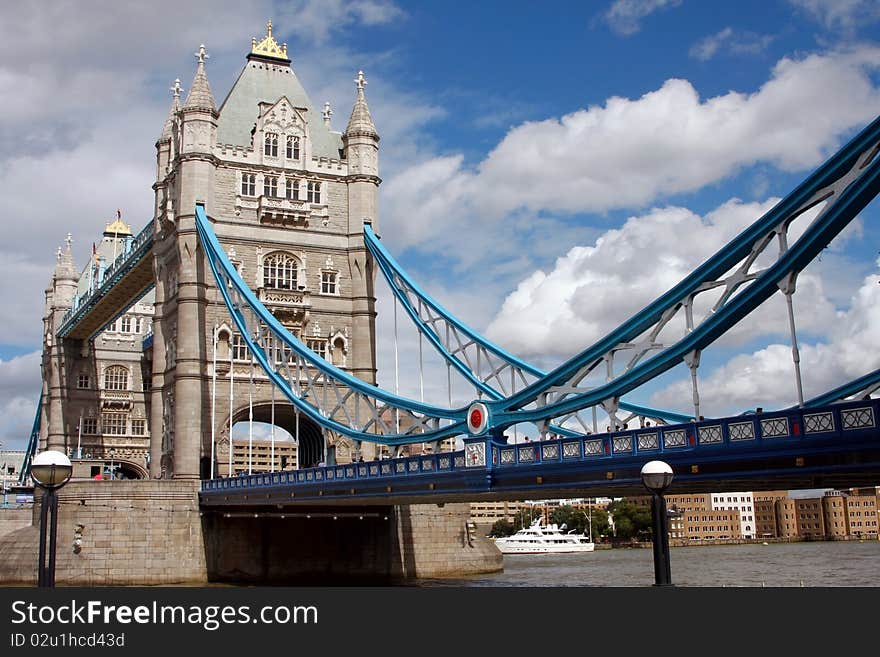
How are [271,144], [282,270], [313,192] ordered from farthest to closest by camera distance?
[271,144]
[313,192]
[282,270]

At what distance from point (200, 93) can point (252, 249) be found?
7629mm

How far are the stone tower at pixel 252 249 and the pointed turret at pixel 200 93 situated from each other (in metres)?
0.06

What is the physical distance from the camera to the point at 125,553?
4197 cm

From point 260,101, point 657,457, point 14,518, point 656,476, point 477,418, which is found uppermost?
point 260,101

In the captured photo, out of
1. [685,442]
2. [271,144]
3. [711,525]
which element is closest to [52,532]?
[685,442]

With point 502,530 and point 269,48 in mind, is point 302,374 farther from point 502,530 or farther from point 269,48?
point 502,530

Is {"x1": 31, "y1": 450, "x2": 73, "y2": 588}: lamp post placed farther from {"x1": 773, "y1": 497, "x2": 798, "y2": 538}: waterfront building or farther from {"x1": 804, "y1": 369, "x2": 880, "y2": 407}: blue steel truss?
{"x1": 773, "y1": 497, "x2": 798, "y2": 538}: waterfront building

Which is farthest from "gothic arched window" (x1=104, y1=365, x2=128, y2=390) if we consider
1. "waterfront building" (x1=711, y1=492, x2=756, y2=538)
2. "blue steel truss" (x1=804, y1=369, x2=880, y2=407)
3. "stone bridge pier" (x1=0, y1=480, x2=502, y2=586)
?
"waterfront building" (x1=711, y1=492, x2=756, y2=538)

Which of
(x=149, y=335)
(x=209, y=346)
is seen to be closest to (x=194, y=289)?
(x=209, y=346)

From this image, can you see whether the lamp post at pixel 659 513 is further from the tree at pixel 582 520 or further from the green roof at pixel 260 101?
the tree at pixel 582 520

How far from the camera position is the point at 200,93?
165 feet

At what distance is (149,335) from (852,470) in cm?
5954
